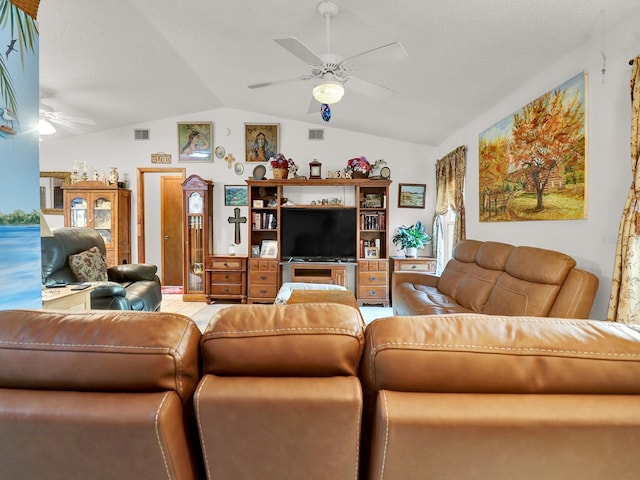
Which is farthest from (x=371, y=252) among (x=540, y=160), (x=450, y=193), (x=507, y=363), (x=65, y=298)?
(x=507, y=363)

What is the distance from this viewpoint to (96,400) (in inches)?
29.8

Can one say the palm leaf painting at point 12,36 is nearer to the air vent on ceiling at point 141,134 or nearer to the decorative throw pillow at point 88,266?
the decorative throw pillow at point 88,266

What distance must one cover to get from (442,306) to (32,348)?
278 centimetres

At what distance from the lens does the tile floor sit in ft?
14.5

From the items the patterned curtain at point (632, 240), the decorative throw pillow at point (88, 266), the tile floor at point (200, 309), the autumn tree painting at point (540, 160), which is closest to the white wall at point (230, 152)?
the tile floor at point (200, 309)

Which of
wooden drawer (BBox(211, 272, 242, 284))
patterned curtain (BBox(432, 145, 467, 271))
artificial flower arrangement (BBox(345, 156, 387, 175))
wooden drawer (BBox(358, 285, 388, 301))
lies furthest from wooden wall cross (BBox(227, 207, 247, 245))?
patterned curtain (BBox(432, 145, 467, 271))

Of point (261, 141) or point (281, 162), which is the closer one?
point (281, 162)

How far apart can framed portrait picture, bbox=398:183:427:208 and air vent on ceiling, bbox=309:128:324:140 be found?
1542 mm

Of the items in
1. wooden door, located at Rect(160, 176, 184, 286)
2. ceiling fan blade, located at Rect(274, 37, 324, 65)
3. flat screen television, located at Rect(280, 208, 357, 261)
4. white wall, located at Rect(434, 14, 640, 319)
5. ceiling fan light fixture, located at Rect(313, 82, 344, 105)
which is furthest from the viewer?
wooden door, located at Rect(160, 176, 184, 286)

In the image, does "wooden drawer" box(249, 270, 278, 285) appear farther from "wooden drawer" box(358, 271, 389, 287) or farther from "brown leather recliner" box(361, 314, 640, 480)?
"brown leather recliner" box(361, 314, 640, 480)

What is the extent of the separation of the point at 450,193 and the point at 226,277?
3581 mm

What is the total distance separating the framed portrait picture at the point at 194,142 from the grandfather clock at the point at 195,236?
53 centimetres

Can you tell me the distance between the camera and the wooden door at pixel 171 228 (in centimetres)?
596

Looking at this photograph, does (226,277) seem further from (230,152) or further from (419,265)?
(419,265)
